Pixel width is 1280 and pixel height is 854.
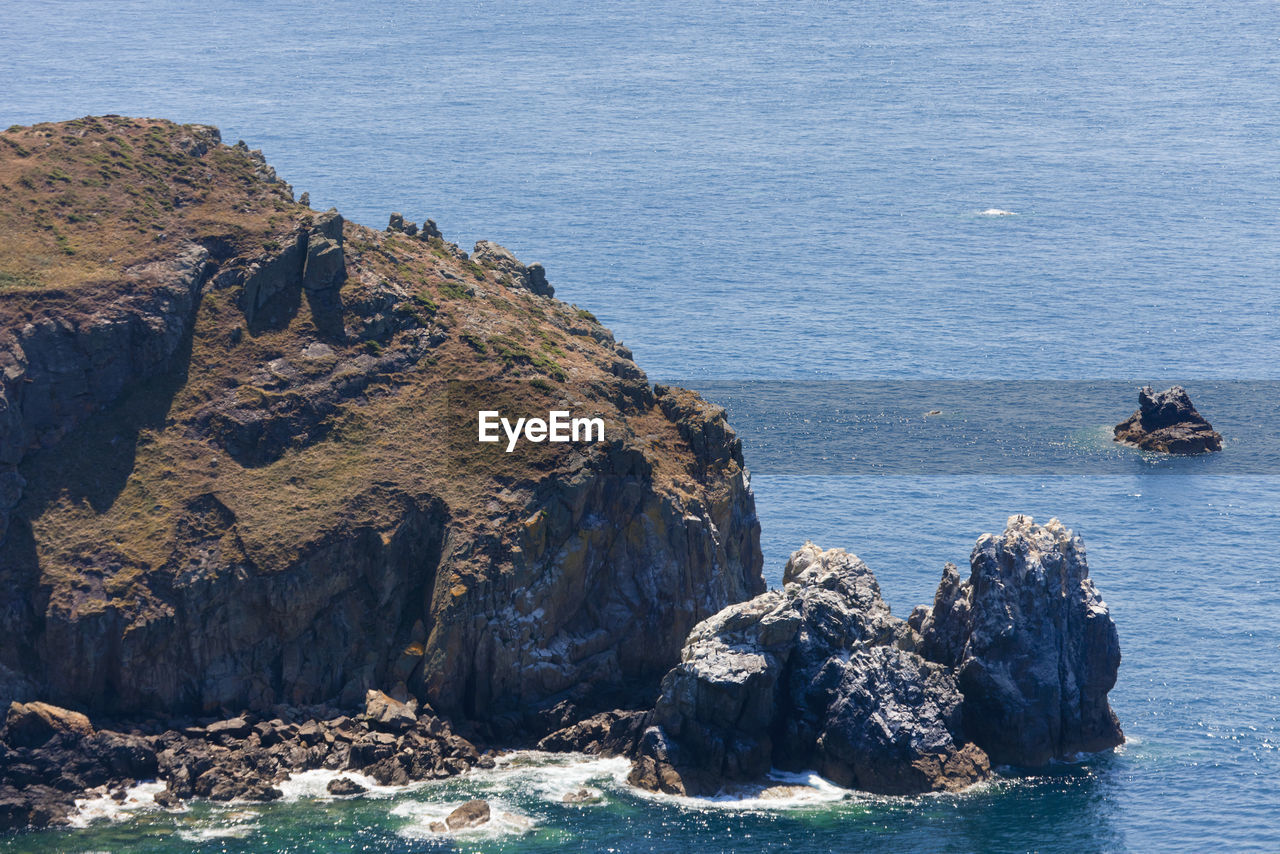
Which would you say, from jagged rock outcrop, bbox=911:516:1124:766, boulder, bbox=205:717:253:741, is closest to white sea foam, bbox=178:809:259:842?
boulder, bbox=205:717:253:741

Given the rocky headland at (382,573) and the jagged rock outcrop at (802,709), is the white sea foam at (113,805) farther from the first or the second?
the jagged rock outcrop at (802,709)

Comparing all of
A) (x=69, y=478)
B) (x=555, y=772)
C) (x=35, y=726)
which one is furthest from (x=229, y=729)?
(x=69, y=478)

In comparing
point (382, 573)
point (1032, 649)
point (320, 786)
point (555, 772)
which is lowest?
point (320, 786)

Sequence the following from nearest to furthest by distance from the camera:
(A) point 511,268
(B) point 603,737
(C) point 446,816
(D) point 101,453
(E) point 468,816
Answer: (E) point 468,816
(C) point 446,816
(B) point 603,737
(D) point 101,453
(A) point 511,268

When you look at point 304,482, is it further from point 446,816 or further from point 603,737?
point 446,816

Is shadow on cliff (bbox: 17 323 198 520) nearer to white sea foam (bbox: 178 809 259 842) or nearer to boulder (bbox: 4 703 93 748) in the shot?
boulder (bbox: 4 703 93 748)

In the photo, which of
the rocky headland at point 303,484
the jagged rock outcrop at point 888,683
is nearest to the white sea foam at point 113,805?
the rocky headland at point 303,484
